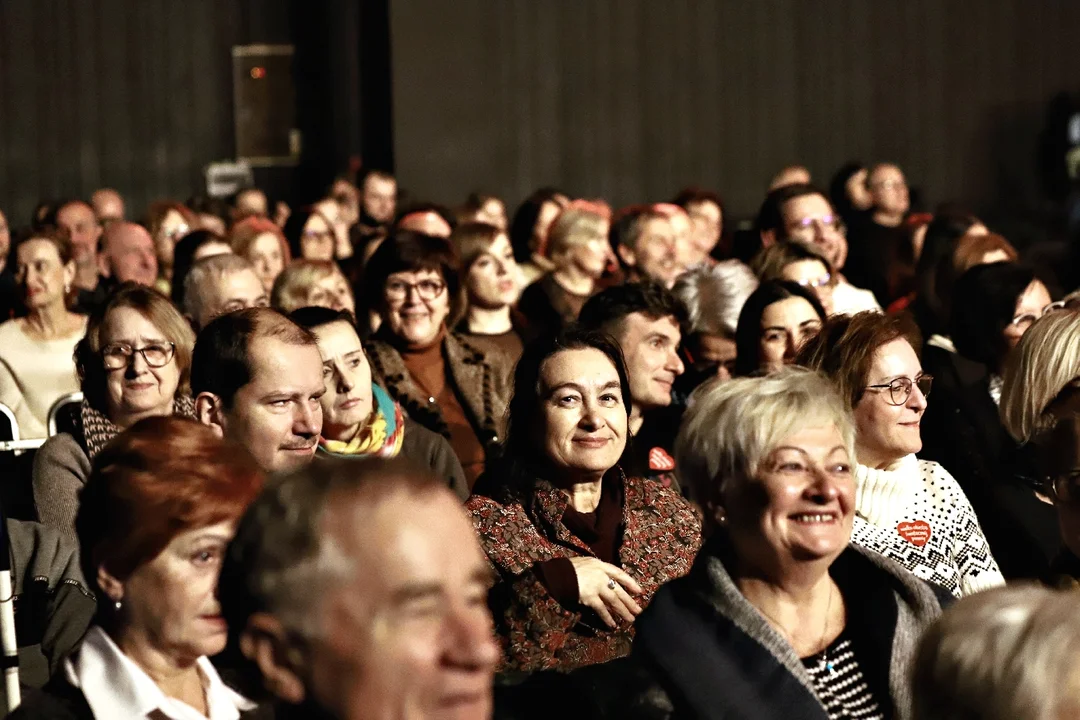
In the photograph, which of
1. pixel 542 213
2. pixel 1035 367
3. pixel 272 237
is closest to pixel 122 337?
pixel 1035 367

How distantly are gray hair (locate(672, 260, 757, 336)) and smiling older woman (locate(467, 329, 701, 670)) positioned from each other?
2.03m

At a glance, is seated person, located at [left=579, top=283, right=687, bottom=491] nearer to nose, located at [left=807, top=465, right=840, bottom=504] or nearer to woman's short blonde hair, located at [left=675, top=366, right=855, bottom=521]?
woman's short blonde hair, located at [left=675, top=366, right=855, bottom=521]

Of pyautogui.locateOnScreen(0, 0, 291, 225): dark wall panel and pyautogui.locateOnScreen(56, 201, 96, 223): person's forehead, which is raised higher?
pyautogui.locateOnScreen(0, 0, 291, 225): dark wall panel

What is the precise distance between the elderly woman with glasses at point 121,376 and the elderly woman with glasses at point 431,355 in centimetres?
113

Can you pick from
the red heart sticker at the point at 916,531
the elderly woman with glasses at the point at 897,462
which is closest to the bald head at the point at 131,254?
the elderly woman with glasses at the point at 897,462

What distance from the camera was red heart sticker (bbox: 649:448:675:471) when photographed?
15.6 ft

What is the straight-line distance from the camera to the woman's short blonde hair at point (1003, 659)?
6.02 ft

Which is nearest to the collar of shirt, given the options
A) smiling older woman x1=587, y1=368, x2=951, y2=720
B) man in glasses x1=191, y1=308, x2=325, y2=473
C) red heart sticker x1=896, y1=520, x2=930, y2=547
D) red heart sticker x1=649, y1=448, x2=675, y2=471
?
smiling older woman x1=587, y1=368, x2=951, y2=720

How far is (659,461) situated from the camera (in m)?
4.79

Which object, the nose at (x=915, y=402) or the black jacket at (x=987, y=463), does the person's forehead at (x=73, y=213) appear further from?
the nose at (x=915, y=402)

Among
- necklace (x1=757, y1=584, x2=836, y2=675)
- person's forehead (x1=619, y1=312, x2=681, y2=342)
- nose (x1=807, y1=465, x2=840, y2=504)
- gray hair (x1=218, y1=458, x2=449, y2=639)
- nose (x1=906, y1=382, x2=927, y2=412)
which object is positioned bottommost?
necklace (x1=757, y1=584, x2=836, y2=675)

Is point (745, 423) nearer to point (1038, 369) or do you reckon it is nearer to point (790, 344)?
point (1038, 369)

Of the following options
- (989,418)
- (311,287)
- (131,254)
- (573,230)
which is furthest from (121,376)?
(131,254)

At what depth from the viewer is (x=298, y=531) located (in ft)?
6.26
